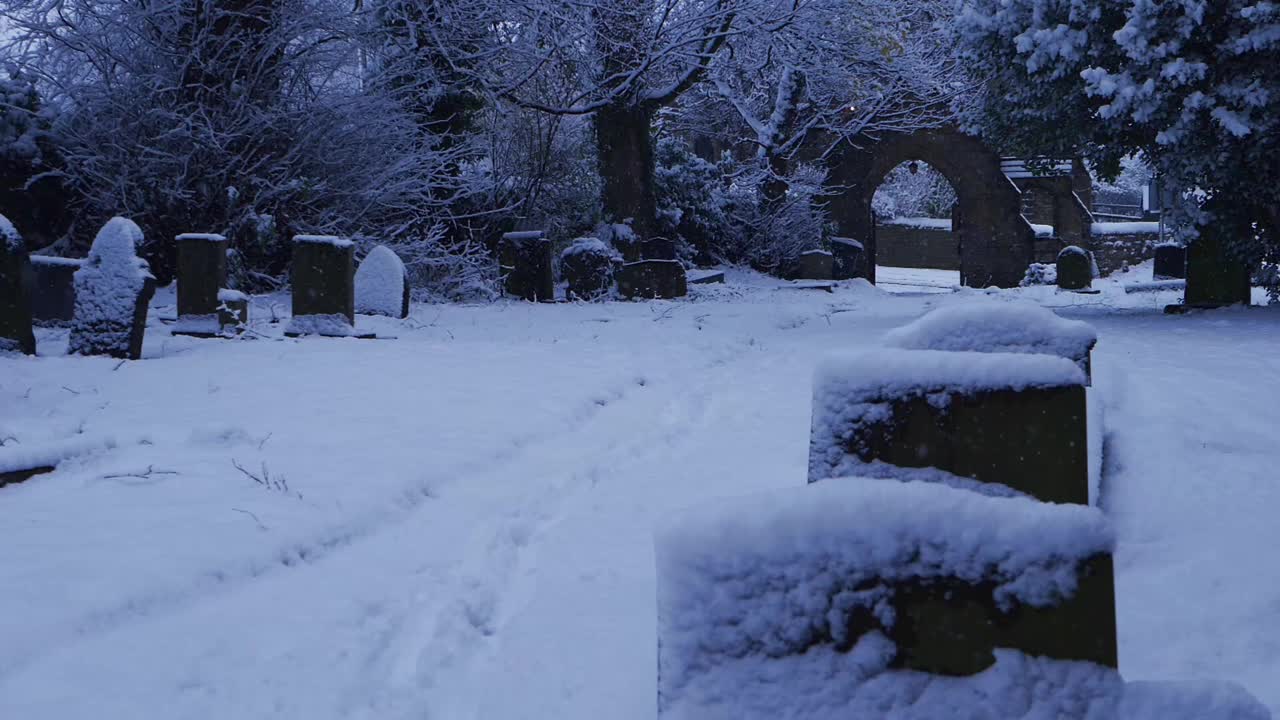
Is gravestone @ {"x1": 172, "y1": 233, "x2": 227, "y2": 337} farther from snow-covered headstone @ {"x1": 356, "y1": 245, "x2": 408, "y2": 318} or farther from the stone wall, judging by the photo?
the stone wall

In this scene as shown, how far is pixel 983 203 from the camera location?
100ft

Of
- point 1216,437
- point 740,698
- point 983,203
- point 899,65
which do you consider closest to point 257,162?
point 1216,437

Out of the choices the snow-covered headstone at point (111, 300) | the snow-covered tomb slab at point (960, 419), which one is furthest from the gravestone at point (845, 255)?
the snow-covered tomb slab at point (960, 419)

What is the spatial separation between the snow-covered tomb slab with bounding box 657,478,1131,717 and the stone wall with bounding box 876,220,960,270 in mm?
42420

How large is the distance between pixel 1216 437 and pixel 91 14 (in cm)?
1317

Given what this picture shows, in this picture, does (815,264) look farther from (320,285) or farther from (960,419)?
(960,419)

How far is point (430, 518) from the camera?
446cm

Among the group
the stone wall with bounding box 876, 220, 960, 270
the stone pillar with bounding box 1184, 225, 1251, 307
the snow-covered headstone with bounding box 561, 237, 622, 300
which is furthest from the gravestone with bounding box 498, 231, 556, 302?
the stone wall with bounding box 876, 220, 960, 270

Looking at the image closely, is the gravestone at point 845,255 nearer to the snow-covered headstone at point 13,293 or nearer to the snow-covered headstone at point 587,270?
the snow-covered headstone at point 587,270

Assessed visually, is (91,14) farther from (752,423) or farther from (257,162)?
(752,423)

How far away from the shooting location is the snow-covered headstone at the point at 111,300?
814 centimetres

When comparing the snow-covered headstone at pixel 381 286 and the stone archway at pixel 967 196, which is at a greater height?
the stone archway at pixel 967 196

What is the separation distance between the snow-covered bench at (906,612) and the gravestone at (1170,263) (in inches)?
734

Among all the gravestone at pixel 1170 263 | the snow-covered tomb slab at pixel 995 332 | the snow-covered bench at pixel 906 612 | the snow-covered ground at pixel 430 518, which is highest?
the gravestone at pixel 1170 263
